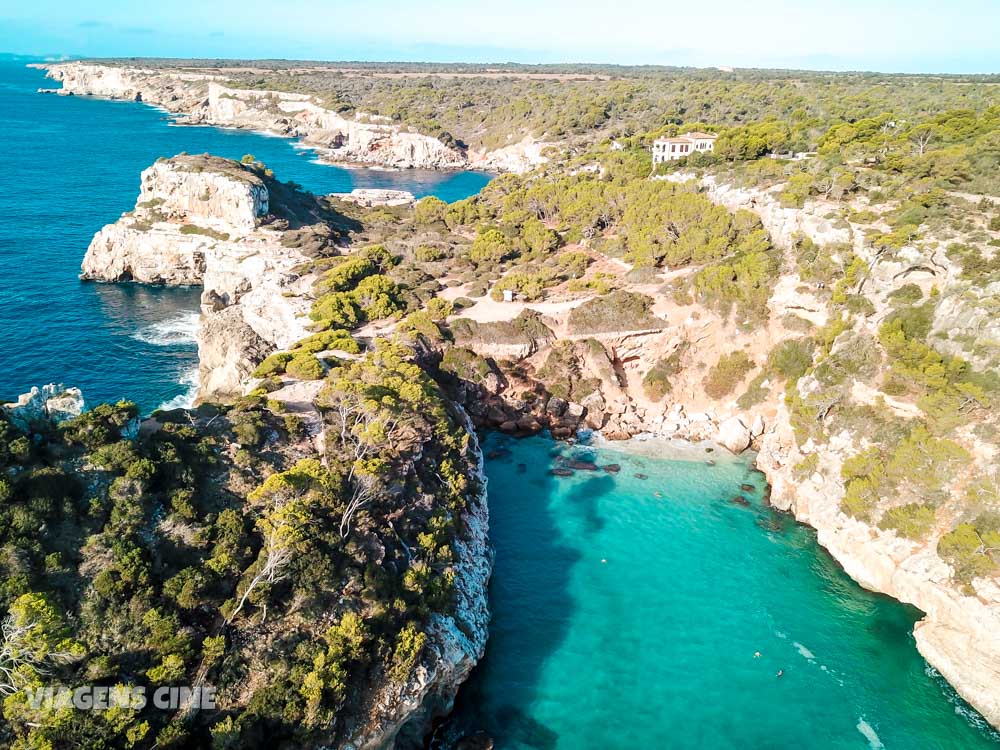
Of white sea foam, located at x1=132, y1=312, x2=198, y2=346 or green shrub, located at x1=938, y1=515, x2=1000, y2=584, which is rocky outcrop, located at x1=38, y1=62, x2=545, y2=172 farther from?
green shrub, located at x1=938, y1=515, x2=1000, y2=584

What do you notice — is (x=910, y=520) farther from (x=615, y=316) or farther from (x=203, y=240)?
(x=203, y=240)

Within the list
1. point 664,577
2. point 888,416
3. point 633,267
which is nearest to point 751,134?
point 633,267

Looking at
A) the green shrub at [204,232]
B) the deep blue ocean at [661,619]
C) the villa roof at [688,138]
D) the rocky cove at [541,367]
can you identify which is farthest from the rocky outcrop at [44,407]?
the villa roof at [688,138]

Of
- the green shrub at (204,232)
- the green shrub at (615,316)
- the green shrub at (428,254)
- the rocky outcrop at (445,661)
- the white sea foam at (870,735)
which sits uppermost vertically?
the green shrub at (204,232)

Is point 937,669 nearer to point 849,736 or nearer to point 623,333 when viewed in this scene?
point 849,736

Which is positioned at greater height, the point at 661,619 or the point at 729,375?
the point at 729,375

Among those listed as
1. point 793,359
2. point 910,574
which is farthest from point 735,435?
point 910,574

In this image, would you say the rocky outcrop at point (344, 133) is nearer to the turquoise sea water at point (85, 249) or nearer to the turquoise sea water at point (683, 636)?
the turquoise sea water at point (85, 249)
